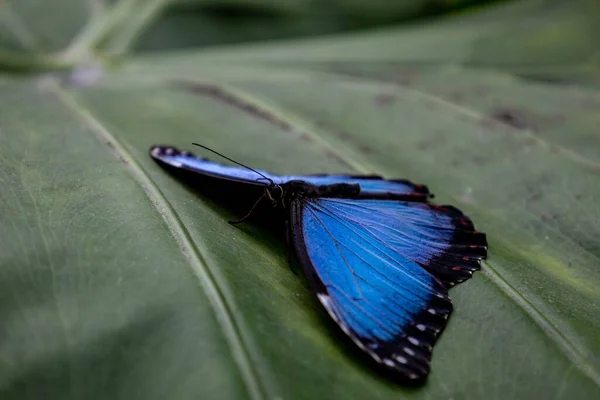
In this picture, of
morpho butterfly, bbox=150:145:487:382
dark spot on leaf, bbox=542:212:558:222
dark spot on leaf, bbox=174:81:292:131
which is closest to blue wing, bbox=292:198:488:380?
morpho butterfly, bbox=150:145:487:382

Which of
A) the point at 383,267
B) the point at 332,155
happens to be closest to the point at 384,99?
the point at 332,155

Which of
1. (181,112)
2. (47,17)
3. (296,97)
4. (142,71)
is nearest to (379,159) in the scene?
(296,97)

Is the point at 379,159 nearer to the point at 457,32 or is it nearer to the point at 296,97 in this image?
the point at 296,97

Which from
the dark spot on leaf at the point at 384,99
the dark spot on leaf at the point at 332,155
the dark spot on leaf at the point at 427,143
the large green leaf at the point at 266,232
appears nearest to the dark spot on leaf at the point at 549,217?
the large green leaf at the point at 266,232

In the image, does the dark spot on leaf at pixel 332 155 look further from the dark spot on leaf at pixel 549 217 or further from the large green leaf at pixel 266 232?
the dark spot on leaf at pixel 549 217

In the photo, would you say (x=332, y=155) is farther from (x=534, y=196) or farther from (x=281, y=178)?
(x=534, y=196)
